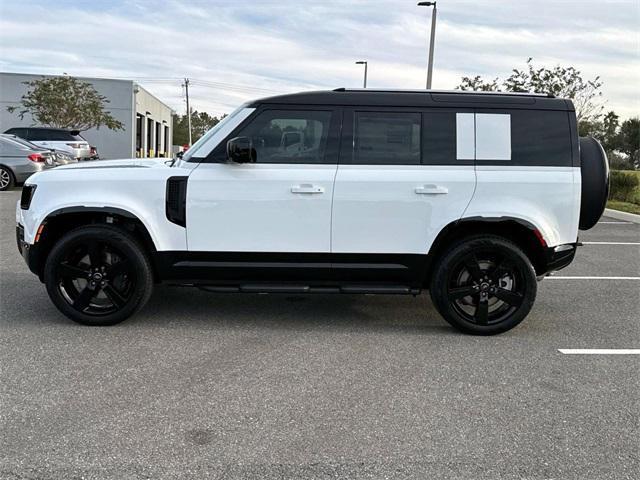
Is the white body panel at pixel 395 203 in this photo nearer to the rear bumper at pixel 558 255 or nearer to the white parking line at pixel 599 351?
the rear bumper at pixel 558 255

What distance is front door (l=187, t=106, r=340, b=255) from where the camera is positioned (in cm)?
488

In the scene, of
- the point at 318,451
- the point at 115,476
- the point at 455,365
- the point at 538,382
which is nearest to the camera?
the point at 115,476

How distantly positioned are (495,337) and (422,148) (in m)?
1.68

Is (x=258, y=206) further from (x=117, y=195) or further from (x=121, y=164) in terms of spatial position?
(x=121, y=164)

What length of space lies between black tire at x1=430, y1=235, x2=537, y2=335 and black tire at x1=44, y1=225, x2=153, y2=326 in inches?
95.4

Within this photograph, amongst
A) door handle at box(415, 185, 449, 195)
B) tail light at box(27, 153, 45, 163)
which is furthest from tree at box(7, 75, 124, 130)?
door handle at box(415, 185, 449, 195)

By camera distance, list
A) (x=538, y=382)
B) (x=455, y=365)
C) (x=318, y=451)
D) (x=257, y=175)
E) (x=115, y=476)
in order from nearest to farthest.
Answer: (x=115, y=476)
(x=318, y=451)
(x=538, y=382)
(x=455, y=365)
(x=257, y=175)

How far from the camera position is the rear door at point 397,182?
193 inches

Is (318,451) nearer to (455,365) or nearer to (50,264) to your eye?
(455,365)

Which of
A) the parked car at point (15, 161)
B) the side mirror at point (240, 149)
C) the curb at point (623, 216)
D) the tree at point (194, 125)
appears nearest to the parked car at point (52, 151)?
the parked car at point (15, 161)

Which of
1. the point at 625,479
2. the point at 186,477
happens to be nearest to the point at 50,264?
the point at 186,477

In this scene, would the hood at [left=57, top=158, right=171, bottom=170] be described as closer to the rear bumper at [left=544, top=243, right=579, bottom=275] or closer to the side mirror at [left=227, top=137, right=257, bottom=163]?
the side mirror at [left=227, top=137, right=257, bottom=163]

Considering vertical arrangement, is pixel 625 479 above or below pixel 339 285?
below

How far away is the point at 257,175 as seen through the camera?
4891mm
